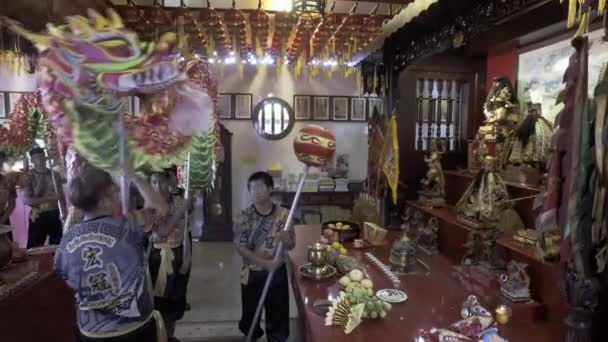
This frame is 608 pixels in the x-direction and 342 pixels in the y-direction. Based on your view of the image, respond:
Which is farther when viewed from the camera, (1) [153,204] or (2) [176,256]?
(2) [176,256]

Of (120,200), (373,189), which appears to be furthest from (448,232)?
(120,200)

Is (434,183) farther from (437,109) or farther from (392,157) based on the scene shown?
(437,109)

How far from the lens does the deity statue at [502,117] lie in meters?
2.41

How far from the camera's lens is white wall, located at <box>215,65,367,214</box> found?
5.40 m

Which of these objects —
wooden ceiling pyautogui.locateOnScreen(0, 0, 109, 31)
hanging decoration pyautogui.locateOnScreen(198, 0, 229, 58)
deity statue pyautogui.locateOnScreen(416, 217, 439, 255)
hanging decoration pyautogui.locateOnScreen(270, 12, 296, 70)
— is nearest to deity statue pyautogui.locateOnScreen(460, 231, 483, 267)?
deity statue pyautogui.locateOnScreen(416, 217, 439, 255)

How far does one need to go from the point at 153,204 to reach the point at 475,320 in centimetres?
127

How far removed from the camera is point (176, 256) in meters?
2.53

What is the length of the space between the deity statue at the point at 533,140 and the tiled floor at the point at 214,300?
1.91m

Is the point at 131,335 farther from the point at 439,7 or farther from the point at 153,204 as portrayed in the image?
the point at 439,7

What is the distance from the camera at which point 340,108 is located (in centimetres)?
552

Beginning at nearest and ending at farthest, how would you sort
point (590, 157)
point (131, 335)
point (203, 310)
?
point (590, 157) → point (131, 335) → point (203, 310)

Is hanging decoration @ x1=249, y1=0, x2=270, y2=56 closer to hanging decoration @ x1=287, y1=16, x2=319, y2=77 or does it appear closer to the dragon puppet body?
hanging decoration @ x1=287, y1=16, x2=319, y2=77

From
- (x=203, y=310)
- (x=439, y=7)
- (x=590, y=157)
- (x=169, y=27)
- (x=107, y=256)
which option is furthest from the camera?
(x=203, y=310)

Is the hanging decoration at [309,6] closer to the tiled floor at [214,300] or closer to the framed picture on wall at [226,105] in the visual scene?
the tiled floor at [214,300]
